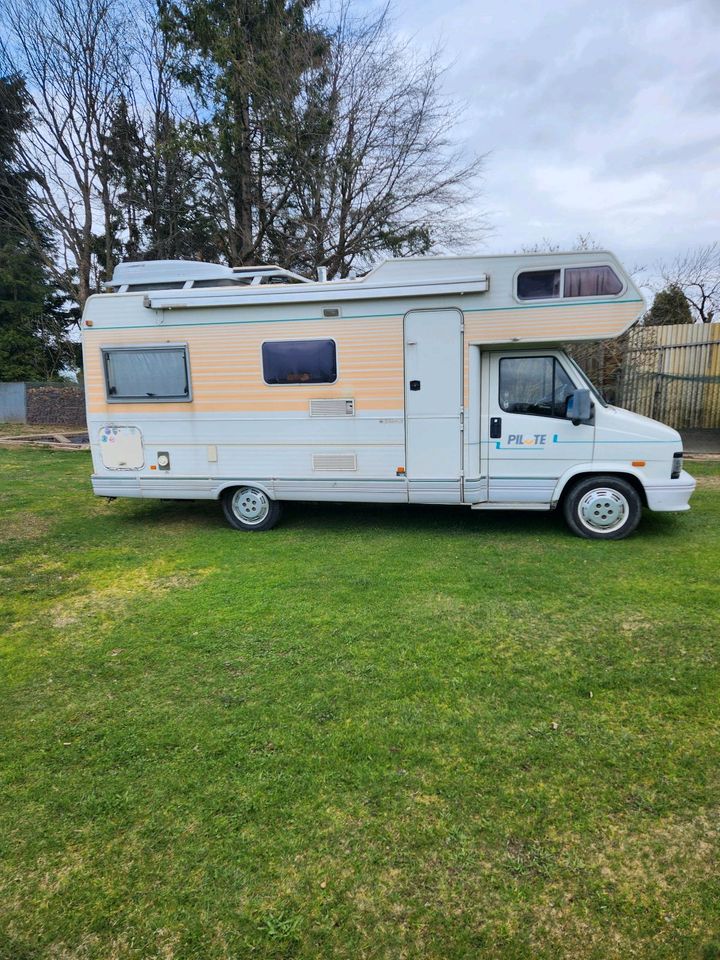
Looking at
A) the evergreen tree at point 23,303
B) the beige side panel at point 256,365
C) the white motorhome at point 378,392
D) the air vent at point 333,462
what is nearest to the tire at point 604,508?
the white motorhome at point 378,392

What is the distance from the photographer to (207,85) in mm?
16672

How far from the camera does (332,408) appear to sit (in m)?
6.78

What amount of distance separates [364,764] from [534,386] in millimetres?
4767

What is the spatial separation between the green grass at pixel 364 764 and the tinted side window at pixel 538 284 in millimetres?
2850

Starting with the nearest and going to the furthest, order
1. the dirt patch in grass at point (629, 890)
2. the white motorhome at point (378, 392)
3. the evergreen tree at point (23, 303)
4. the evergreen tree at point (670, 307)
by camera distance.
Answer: the dirt patch in grass at point (629, 890) < the white motorhome at point (378, 392) < the evergreen tree at point (23, 303) < the evergreen tree at point (670, 307)

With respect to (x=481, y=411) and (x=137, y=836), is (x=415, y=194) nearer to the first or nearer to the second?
(x=481, y=411)

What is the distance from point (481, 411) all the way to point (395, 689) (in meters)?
3.80

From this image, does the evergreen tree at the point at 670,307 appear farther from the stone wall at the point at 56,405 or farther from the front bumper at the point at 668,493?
the stone wall at the point at 56,405

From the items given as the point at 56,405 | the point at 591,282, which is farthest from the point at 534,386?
the point at 56,405

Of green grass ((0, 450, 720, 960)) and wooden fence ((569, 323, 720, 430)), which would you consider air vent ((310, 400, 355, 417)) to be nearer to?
green grass ((0, 450, 720, 960))

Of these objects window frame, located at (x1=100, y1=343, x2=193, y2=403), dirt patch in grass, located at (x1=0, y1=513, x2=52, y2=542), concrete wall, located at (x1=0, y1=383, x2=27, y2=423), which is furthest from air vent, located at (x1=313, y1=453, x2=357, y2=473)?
concrete wall, located at (x1=0, y1=383, x2=27, y2=423)

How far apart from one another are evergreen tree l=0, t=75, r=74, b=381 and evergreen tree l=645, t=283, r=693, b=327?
20699mm

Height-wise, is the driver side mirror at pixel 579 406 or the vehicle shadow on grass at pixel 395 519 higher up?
the driver side mirror at pixel 579 406

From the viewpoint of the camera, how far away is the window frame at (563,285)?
19.6 feet
